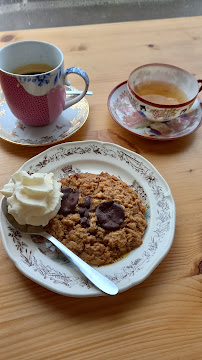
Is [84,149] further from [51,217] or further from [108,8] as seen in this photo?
[108,8]

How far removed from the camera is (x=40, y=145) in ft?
3.18

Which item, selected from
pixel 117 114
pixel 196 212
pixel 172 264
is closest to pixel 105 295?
pixel 172 264

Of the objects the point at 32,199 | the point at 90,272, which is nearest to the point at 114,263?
the point at 90,272

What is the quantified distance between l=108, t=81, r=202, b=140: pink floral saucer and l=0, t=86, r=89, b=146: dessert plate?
0.11m

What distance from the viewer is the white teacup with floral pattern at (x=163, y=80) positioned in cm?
98

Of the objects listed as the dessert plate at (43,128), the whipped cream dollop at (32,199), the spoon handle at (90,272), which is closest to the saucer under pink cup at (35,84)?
the dessert plate at (43,128)

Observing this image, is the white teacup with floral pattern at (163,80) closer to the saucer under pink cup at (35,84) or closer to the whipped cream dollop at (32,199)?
the saucer under pink cup at (35,84)

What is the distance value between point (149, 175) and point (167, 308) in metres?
0.36

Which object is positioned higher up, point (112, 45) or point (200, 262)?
point (112, 45)

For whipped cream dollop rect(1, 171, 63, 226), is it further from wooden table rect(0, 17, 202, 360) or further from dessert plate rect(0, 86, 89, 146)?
dessert plate rect(0, 86, 89, 146)

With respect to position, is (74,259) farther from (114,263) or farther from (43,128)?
(43,128)

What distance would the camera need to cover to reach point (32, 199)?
750 millimetres

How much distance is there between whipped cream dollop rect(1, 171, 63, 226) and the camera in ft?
2.42

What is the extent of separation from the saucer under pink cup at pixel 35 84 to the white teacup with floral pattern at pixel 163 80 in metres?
0.17
